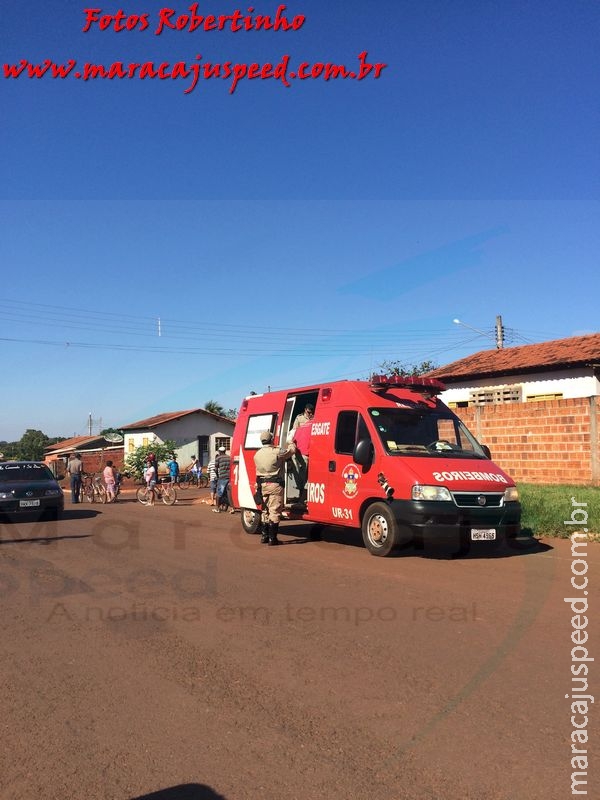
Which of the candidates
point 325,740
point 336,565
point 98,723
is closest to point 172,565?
point 336,565

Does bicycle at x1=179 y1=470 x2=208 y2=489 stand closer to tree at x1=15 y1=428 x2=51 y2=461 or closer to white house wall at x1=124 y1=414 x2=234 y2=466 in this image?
white house wall at x1=124 y1=414 x2=234 y2=466

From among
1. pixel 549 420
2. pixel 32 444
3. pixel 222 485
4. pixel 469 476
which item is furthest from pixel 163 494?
pixel 32 444

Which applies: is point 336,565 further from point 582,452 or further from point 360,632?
point 582,452

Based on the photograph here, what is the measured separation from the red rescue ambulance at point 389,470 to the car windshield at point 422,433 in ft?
0.06

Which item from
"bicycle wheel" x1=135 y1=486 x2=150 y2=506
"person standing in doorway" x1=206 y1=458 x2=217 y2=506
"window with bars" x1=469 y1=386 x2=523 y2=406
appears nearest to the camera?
"person standing in doorway" x1=206 y1=458 x2=217 y2=506

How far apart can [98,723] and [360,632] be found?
2516 millimetres

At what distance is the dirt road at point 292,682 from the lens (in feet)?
11.1

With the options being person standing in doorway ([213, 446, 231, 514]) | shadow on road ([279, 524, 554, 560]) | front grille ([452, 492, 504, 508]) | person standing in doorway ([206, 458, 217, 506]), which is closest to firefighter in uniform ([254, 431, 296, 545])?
shadow on road ([279, 524, 554, 560])

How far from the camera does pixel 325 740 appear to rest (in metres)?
3.75

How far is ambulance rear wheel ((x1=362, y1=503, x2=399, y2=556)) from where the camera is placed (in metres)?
9.43

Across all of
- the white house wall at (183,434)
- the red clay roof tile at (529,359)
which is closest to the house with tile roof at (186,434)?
the white house wall at (183,434)

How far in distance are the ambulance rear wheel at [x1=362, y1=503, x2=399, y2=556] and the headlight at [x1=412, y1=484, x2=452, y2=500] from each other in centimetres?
49

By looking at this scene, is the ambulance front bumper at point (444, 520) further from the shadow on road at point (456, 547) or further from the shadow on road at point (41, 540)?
the shadow on road at point (41, 540)

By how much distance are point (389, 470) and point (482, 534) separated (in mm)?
1526
